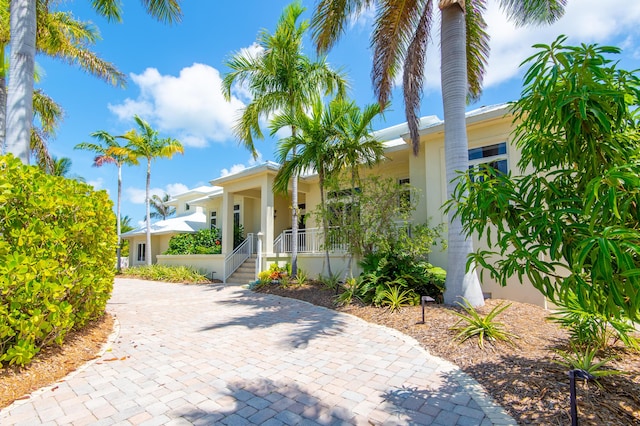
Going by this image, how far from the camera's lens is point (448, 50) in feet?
24.1

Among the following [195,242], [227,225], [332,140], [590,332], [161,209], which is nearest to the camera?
[590,332]

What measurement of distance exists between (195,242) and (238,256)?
14.2 feet

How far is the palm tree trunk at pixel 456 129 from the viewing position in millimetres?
6918

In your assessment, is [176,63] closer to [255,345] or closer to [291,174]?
[291,174]

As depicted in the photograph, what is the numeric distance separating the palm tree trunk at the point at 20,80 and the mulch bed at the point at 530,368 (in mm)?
7711

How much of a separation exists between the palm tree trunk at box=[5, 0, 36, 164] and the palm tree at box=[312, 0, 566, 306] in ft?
19.9

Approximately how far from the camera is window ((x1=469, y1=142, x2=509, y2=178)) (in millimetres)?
9238

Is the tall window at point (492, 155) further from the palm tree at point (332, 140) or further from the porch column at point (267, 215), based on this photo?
the porch column at point (267, 215)

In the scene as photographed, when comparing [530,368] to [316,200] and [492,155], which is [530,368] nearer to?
[492,155]

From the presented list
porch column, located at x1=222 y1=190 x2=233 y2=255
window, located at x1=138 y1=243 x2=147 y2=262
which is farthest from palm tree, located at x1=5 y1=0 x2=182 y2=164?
window, located at x1=138 y1=243 x2=147 y2=262

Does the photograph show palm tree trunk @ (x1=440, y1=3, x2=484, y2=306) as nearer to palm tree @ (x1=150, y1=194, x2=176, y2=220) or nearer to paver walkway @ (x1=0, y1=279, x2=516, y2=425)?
paver walkway @ (x1=0, y1=279, x2=516, y2=425)

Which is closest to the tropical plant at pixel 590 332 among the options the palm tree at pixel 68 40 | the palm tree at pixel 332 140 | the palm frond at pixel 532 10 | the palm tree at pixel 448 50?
the palm tree at pixel 448 50

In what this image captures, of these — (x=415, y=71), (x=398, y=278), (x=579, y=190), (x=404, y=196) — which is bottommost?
(x=398, y=278)

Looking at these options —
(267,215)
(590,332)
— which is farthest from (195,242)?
(590,332)
